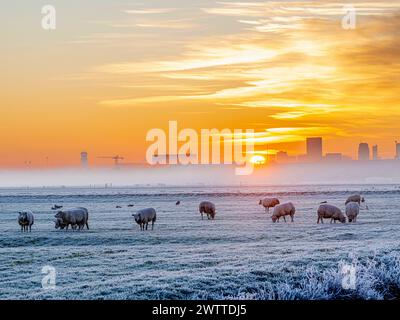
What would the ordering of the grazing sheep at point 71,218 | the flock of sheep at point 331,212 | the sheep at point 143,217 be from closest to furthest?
the grazing sheep at point 71,218
the sheep at point 143,217
the flock of sheep at point 331,212

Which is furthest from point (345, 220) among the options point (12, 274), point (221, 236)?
point (12, 274)

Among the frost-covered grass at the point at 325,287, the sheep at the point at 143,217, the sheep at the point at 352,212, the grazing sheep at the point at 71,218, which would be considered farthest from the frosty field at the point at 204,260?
the grazing sheep at the point at 71,218

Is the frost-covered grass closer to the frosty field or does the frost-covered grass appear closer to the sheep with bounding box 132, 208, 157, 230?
the frosty field

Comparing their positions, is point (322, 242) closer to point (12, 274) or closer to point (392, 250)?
point (392, 250)

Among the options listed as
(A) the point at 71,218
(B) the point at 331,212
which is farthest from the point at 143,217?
(B) the point at 331,212

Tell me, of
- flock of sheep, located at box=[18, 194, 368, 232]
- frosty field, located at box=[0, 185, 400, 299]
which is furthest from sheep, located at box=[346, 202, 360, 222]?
frosty field, located at box=[0, 185, 400, 299]

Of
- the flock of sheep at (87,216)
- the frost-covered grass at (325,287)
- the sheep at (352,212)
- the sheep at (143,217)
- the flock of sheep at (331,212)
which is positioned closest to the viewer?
the frost-covered grass at (325,287)

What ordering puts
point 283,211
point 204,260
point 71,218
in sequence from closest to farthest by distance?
point 204,260
point 71,218
point 283,211

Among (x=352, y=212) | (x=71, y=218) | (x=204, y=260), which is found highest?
(x=71, y=218)

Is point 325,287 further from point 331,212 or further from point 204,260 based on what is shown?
point 331,212

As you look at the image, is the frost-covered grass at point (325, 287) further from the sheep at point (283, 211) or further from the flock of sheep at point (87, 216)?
the sheep at point (283, 211)

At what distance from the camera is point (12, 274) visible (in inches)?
960
